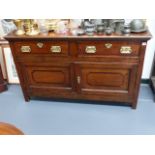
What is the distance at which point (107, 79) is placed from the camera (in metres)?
1.95

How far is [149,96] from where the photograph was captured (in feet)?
7.49

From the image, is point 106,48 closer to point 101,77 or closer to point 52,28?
point 101,77

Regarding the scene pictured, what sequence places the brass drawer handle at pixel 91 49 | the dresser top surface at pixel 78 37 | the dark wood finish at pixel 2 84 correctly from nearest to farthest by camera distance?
the dresser top surface at pixel 78 37 < the brass drawer handle at pixel 91 49 < the dark wood finish at pixel 2 84

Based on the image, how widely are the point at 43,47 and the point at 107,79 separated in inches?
27.9

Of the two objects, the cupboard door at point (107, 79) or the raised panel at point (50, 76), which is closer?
the cupboard door at point (107, 79)

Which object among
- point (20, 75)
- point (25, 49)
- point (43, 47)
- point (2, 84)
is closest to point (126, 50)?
point (43, 47)

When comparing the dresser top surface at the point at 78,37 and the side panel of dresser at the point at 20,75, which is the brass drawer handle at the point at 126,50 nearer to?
the dresser top surface at the point at 78,37

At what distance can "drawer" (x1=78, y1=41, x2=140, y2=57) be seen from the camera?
5.55ft

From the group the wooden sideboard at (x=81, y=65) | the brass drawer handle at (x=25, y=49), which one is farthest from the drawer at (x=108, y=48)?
the brass drawer handle at (x=25, y=49)

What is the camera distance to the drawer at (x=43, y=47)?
1809 mm

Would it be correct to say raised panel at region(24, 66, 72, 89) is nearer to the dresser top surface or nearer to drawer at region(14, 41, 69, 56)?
drawer at region(14, 41, 69, 56)

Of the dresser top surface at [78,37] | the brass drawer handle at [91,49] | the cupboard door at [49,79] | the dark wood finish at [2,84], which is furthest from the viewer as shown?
the dark wood finish at [2,84]

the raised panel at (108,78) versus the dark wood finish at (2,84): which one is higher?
the raised panel at (108,78)
